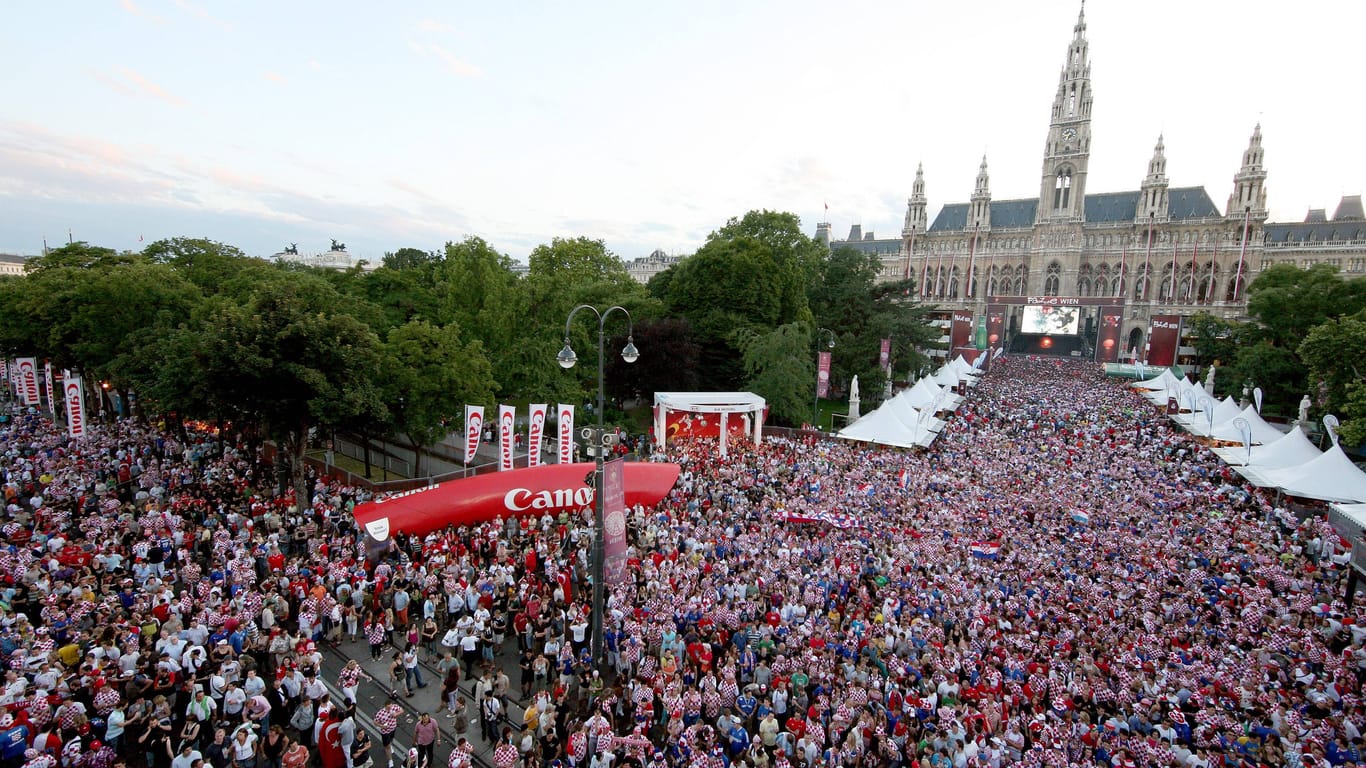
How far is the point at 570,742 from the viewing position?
8180mm

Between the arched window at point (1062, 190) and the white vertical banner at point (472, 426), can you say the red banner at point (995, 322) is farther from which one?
the white vertical banner at point (472, 426)

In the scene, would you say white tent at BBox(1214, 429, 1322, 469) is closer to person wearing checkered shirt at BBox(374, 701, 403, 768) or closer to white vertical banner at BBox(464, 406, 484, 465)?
white vertical banner at BBox(464, 406, 484, 465)

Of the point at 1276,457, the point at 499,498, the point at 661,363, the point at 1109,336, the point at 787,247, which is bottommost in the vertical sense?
the point at 499,498

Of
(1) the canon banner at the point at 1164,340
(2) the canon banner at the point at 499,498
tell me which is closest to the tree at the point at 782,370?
(2) the canon banner at the point at 499,498

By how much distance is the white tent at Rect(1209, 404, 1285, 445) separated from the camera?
81.6 feet

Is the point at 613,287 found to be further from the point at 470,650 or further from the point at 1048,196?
the point at 1048,196

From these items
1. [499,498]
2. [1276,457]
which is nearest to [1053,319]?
[1276,457]

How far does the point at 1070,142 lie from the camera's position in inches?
3799

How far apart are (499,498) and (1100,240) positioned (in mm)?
A: 106301

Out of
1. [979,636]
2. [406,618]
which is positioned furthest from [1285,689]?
[406,618]

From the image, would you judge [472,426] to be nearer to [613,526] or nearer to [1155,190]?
[613,526]

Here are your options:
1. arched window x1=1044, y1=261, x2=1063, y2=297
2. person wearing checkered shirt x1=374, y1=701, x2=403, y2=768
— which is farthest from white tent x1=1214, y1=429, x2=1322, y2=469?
arched window x1=1044, y1=261, x2=1063, y2=297

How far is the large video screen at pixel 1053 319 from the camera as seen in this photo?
72.3m

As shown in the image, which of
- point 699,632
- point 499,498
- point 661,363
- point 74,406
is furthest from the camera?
point 661,363
